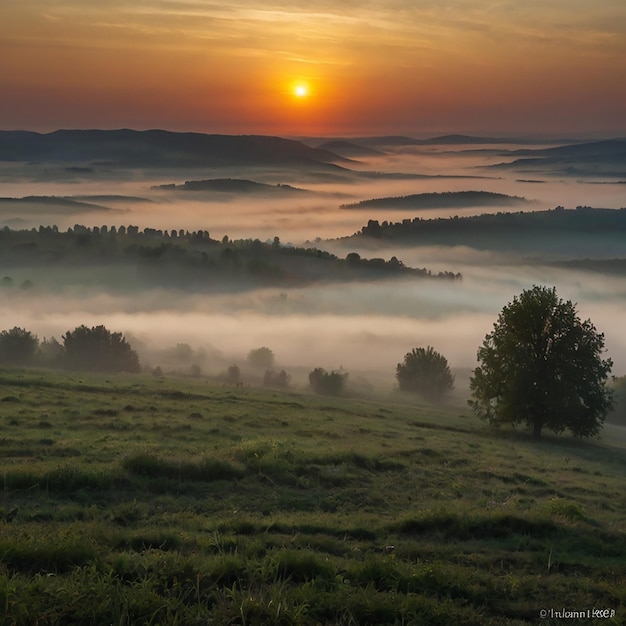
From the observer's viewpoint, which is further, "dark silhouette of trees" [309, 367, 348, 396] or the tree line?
A: "dark silhouette of trees" [309, 367, 348, 396]

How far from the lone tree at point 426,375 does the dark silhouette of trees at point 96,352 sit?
42.6m

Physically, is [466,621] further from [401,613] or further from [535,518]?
[535,518]

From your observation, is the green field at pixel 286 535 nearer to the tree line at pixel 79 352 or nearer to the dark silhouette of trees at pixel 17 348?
the tree line at pixel 79 352

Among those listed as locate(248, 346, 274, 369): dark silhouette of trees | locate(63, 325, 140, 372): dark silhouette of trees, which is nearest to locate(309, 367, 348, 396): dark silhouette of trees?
locate(63, 325, 140, 372): dark silhouette of trees

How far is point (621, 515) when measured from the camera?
57.6 ft

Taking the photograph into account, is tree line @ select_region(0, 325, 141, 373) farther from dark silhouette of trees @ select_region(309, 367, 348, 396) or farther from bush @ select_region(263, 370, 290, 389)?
dark silhouette of trees @ select_region(309, 367, 348, 396)

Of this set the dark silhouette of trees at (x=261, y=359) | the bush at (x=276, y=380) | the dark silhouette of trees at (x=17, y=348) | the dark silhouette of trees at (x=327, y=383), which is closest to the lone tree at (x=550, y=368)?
the dark silhouette of trees at (x=327, y=383)

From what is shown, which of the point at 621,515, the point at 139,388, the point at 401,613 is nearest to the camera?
the point at 401,613

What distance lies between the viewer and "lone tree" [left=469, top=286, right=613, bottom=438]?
45969 millimetres

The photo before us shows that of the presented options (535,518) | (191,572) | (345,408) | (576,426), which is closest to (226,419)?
(345,408)

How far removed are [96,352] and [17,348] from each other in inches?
443

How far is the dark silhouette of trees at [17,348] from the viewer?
3767 inches

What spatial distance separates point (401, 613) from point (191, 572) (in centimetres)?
284

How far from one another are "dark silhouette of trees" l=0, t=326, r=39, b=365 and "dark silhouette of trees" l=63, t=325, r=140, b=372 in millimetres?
5182
